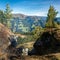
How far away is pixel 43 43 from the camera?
2354 inches

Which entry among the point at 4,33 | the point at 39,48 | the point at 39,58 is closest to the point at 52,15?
the point at 4,33

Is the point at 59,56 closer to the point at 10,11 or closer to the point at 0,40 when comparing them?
the point at 0,40

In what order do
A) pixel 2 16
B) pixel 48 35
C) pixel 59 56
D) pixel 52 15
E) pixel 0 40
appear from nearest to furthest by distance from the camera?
1. pixel 59 56
2. pixel 48 35
3. pixel 0 40
4. pixel 52 15
5. pixel 2 16

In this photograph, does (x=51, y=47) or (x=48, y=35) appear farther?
(x=48, y=35)

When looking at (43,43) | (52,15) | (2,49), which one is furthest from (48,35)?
(52,15)

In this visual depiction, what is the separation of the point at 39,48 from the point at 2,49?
30.2 m

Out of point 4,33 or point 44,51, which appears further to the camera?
point 4,33

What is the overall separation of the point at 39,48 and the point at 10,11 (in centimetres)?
10723

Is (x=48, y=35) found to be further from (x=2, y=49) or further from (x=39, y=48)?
(x=2, y=49)

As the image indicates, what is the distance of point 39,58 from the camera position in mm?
40219

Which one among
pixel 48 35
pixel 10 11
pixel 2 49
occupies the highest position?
pixel 10 11

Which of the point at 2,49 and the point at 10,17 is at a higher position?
the point at 10,17

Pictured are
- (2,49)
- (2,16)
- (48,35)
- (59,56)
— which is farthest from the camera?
(2,16)

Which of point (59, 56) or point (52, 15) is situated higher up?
point (52, 15)
